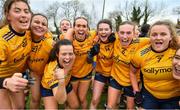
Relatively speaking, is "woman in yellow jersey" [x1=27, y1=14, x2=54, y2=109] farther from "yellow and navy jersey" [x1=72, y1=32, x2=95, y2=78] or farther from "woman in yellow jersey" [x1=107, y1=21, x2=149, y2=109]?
"woman in yellow jersey" [x1=107, y1=21, x2=149, y2=109]

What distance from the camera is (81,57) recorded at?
539 cm

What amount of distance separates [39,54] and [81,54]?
975mm

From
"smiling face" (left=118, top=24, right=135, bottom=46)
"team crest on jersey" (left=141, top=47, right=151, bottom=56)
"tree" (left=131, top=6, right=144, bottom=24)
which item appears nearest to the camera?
"team crest on jersey" (left=141, top=47, right=151, bottom=56)

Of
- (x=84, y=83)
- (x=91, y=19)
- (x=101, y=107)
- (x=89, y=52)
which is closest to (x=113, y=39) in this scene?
(x=89, y=52)

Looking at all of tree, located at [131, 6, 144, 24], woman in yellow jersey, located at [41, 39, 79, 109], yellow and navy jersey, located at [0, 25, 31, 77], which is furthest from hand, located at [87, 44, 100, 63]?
tree, located at [131, 6, 144, 24]

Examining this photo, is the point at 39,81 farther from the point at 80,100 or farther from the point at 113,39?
the point at 113,39

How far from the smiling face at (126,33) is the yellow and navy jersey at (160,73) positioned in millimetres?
848

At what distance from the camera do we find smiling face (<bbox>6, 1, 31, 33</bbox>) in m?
3.87

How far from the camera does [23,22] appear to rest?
3.94 meters

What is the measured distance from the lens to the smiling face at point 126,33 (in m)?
5.01

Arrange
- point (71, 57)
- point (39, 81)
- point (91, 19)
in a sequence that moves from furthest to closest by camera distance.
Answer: point (91, 19)
point (39, 81)
point (71, 57)

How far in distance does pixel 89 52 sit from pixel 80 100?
94 centimetres

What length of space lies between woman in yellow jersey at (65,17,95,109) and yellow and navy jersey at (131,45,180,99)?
1.46 metres

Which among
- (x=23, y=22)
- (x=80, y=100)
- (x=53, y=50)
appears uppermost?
(x=23, y=22)
